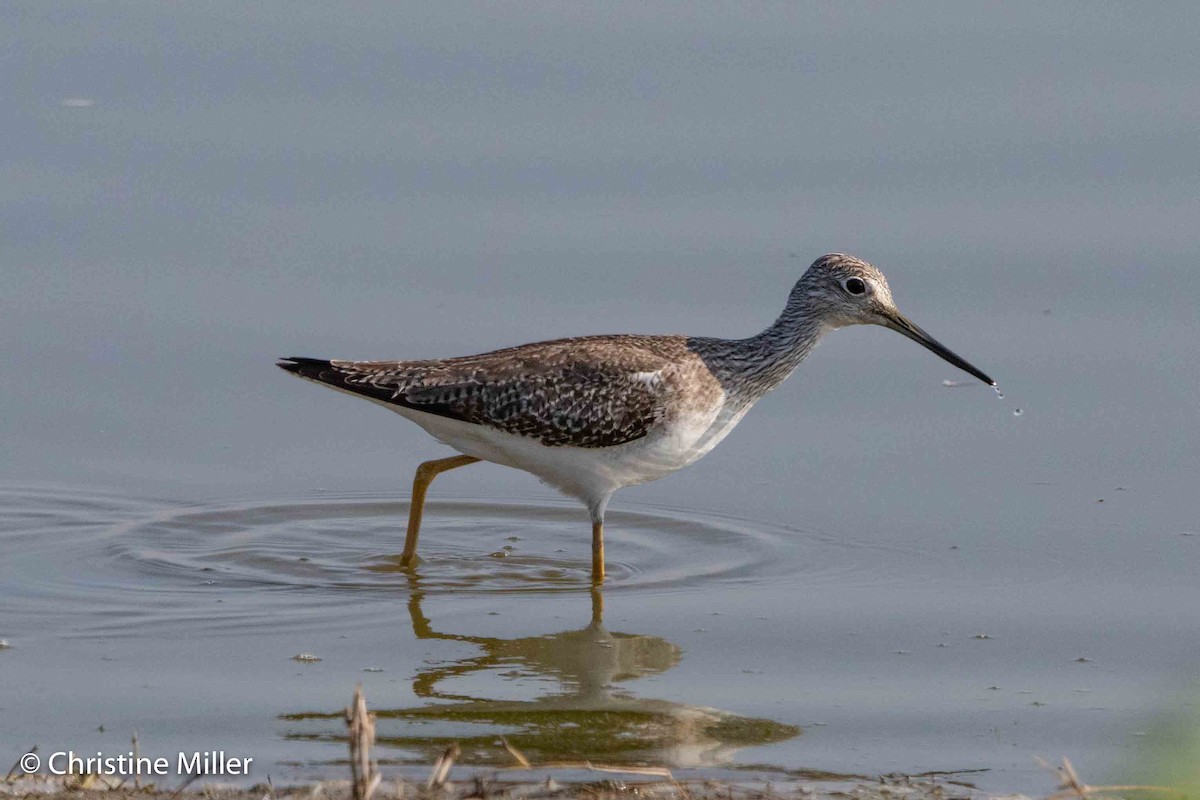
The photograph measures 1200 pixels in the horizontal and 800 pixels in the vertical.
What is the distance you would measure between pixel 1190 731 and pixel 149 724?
468 cm

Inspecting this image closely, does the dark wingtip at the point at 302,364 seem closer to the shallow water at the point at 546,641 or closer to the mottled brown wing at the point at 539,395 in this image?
the mottled brown wing at the point at 539,395

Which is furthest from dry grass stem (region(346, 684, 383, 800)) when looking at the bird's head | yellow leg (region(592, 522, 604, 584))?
the bird's head

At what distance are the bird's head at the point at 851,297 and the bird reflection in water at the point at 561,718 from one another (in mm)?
2586

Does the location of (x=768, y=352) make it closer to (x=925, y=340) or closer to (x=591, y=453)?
(x=925, y=340)

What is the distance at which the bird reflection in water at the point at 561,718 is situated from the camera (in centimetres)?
625

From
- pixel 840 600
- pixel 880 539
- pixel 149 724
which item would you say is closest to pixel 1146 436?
pixel 880 539

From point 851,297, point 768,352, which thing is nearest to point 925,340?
point 851,297

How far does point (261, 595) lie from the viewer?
8.14 metres

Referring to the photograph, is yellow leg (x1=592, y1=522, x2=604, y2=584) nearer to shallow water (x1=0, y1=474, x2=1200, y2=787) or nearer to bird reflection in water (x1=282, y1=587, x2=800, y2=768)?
shallow water (x1=0, y1=474, x2=1200, y2=787)

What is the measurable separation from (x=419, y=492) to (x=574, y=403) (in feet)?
3.25

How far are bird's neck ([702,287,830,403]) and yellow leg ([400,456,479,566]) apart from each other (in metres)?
1.43

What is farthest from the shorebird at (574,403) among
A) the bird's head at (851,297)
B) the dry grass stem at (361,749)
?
the dry grass stem at (361,749)

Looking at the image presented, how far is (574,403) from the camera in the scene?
344 inches

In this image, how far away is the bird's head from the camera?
9.34 metres
